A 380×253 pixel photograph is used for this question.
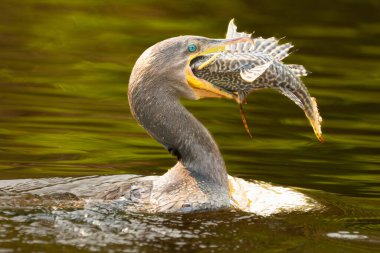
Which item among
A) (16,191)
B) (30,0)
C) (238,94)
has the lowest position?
(16,191)

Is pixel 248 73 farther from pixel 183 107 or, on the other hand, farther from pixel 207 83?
pixel 183 107

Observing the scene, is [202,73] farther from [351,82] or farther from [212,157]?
[351,82]

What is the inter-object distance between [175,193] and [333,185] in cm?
205

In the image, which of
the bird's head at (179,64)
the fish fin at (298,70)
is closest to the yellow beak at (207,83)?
the bird's head at (179,64)

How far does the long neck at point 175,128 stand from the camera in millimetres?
8844

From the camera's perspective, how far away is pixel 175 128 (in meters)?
8.98

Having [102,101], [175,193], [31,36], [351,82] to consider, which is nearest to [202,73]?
[175,193]

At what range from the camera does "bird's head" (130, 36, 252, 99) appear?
29.0ft

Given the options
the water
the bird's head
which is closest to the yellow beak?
the bird's head

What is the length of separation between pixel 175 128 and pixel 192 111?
411 cm

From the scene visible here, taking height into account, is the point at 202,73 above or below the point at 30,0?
below

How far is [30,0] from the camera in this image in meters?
20.1

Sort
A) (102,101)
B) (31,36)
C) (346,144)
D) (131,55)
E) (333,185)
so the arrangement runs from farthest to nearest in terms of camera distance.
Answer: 1. (31,36)
2. (131,55)
3. (102,101)
4. (346,144)
5. (333,185)

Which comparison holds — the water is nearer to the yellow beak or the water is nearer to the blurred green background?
the blurred green background
